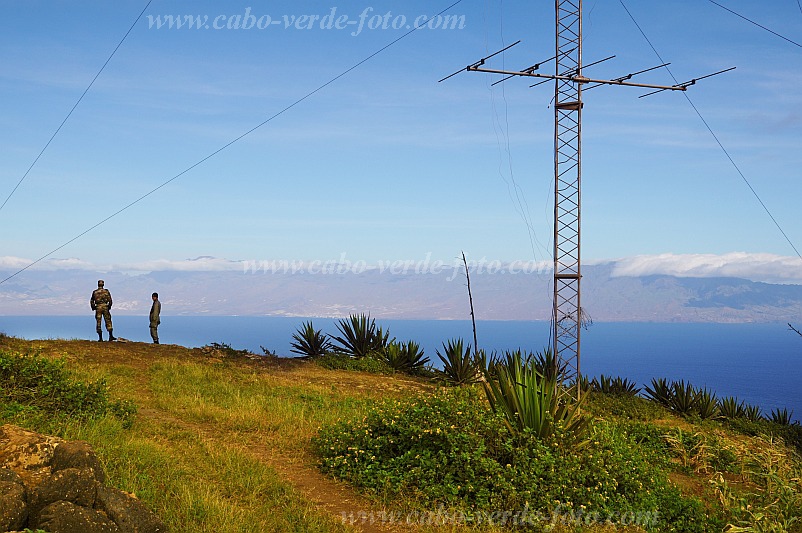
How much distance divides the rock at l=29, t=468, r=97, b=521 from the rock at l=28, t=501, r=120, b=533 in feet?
0.65

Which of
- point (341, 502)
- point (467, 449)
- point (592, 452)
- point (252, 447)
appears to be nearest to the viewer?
point (341, 502)

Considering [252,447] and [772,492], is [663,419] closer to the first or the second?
[772,492]

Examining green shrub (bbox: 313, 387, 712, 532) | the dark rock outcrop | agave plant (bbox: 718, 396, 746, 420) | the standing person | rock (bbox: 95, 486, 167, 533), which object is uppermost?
the standing person

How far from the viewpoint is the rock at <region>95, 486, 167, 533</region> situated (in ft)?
19.1

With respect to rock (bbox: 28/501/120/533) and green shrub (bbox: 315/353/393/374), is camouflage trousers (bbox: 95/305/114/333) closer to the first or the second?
green shrub (bbox: 315/353/393/374)

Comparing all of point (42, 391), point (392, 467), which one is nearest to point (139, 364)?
point (42, 391)

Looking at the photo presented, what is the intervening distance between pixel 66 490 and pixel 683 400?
1791cm

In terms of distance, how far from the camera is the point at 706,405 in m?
19.8

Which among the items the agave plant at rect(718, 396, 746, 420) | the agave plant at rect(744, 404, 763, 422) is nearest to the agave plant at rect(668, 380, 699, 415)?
the agave plant at rect(718, 396, 746, 420)

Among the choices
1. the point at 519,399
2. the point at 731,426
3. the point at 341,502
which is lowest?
the point at 731,426

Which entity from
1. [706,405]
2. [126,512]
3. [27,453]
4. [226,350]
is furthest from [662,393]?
[27,453]

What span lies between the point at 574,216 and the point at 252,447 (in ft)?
32.0

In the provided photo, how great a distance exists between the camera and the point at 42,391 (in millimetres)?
10547

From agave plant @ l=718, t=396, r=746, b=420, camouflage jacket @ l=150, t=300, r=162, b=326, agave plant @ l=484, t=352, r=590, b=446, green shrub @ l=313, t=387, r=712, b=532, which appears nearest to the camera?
green shrub @ l=313, t=387, r=712, b=532
